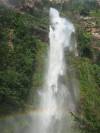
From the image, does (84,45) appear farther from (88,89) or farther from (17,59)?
(17,59)

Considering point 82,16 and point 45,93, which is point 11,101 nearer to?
point 45,93

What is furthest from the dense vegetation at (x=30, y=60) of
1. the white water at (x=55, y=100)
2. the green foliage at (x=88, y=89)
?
the white water at (x=55, y=100)

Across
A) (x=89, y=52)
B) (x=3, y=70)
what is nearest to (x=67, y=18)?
(x=89, y=52)

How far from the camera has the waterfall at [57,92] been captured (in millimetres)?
32594

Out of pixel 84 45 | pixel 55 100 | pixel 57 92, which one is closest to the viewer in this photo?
pixel 55 100

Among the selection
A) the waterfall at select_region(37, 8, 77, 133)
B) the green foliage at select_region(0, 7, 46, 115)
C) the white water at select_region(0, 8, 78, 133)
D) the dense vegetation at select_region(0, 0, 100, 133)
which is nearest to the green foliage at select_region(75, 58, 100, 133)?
the dense vegetation at select_region(0, 0, 100, 133)

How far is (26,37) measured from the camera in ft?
126

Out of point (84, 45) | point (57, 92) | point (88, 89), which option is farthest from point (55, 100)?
point (84, 45)

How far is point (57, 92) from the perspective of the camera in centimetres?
3569

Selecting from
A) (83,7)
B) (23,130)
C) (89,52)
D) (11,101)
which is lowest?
(23,130)

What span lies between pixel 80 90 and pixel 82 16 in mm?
18703

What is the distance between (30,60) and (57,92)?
3.60 m

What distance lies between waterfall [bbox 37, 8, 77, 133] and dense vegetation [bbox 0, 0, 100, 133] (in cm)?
88

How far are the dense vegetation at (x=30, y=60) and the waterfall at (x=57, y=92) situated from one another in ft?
2.88
